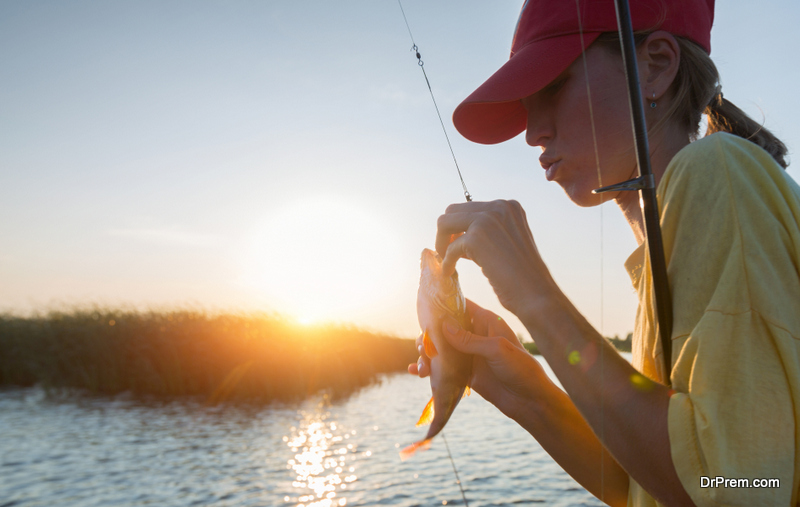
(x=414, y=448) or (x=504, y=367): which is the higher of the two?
(x=504, y=367)

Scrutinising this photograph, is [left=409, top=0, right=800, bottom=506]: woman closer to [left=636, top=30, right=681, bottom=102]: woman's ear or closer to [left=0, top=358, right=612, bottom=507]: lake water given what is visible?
[left=636, top=30, right=681, bottom=102]: woman's ear

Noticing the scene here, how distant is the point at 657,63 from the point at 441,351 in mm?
1415

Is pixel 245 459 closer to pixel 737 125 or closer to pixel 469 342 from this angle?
pixel 469 342

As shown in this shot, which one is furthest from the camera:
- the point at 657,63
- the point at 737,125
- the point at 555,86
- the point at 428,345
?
the point at 428,345

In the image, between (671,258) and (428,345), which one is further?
(428,345)

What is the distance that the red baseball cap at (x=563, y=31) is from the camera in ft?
5.01

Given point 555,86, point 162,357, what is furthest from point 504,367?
point 162,357

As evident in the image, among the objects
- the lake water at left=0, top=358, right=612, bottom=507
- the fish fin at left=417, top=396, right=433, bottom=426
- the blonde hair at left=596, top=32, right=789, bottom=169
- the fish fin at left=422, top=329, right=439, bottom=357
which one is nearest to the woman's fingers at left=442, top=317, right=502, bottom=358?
the fish fin at left=422, top=329, right=439, bottom=357

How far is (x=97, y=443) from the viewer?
1176 cm

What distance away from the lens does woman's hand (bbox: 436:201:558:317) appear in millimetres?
1208

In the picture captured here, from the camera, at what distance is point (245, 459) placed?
11.2 metres

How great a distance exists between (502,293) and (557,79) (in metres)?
0.82

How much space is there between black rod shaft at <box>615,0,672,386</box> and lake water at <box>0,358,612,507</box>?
897cm

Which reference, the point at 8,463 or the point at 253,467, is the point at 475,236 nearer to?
the point at 253,467
